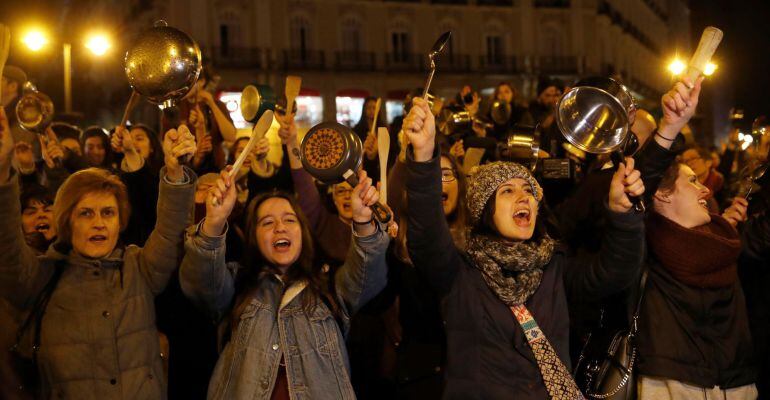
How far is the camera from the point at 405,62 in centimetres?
4091

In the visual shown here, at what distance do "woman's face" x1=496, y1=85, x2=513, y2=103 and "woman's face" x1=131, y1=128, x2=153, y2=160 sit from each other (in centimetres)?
385

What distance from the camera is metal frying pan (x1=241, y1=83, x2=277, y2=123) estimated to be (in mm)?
4465

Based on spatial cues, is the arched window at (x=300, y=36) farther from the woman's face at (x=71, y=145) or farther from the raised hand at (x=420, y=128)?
the raised hand at (x=420, y=128)

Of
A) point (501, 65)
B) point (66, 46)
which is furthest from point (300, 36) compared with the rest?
point (66, 46)

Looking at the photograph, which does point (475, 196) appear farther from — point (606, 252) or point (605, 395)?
point (605, 395)

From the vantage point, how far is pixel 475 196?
368 cm

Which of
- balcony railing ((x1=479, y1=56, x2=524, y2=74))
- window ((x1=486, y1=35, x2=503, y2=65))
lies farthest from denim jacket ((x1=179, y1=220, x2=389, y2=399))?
window ((x1=486, y1=35, x2=503, y2=65))

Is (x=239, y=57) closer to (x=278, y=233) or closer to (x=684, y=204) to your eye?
(x=278, y=233)

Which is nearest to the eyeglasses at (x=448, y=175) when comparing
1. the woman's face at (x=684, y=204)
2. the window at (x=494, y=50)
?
the woman's face at (x=684, y=204)

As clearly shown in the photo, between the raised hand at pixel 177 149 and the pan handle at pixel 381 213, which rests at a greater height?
the raised hand at pixel 177 149

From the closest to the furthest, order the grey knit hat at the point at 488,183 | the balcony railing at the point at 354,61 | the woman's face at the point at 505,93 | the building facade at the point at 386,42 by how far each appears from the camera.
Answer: the grey knit hat at the point at 488,183 < the woman's face at the point at 505,93 < the building facade at the point at 386,42 < the balcony railing at the point at 354,61

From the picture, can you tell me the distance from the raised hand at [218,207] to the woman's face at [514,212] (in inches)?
49.6

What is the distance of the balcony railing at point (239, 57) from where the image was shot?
36312 millimetres

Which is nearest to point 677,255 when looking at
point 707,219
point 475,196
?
point 707,219
